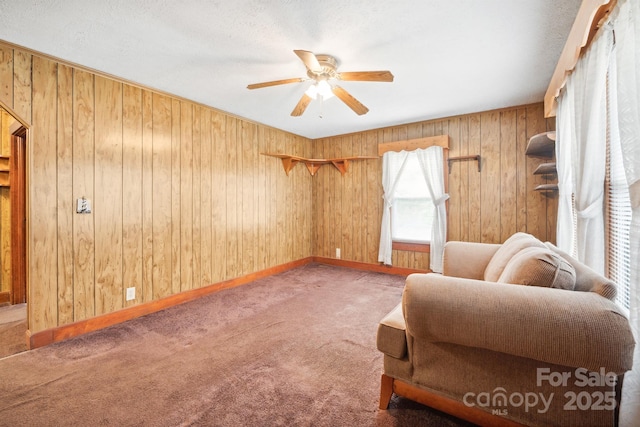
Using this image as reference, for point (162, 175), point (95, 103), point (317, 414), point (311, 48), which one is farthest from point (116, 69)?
point (317, 414)

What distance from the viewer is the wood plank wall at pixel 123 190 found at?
2.22 metres

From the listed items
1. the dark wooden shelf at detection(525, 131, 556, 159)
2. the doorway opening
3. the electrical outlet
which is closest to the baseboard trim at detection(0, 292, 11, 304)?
the doorway opening

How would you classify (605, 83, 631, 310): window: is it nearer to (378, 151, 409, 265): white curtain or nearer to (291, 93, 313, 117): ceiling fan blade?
(291, 93, 313, 117): ceiling fan blade

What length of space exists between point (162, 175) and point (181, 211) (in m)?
0.45

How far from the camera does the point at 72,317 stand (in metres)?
2.39

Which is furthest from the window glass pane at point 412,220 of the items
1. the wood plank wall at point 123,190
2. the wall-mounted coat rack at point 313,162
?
the wood plank wall at point 123,190

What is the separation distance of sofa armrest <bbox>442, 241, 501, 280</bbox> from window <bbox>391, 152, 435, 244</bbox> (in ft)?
5.58

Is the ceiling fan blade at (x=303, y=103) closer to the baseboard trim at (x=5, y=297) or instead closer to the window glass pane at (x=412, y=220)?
the window glass pane at (x=412, y=220)

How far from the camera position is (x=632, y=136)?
1.10 m

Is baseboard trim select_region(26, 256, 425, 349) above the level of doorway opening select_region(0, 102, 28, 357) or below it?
below

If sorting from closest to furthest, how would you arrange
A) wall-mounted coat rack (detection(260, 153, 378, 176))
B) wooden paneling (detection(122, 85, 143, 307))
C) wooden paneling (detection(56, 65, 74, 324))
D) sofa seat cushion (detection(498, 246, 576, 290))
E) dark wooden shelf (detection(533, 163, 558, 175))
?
sofa seat cushion (detection(498, 246, 576, 290)), wooden paneling (detection(56, 65, 74, 324)), wooden paneling (detection(122, 85, 143, 307)), dark wooden shelf (detection(533, 163, 558, 175)), wall-mounted coat rack (detection(260, 153, 378, 176))

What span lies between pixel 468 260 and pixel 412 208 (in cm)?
201

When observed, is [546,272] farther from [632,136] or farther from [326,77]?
[326,77]

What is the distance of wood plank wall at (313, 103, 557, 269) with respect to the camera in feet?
11.2
